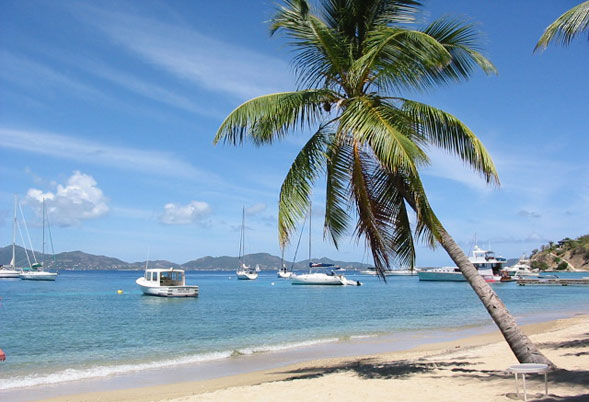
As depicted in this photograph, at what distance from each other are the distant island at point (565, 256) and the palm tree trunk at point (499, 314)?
15159 cm

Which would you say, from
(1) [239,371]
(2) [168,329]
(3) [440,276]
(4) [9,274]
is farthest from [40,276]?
(1) [239,371]

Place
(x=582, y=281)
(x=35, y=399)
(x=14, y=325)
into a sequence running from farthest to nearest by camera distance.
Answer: (x=582, y=281)
(x=14, y=325)
(x=35, y=399)

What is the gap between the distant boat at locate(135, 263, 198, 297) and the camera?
4375cm

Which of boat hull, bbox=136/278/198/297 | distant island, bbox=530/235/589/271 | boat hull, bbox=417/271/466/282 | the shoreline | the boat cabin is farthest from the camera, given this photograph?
distant island, bbox=530/235/589/271

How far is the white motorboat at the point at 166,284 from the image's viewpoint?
1722 inches

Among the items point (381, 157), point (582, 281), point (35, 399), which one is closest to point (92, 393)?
point (35, 399)

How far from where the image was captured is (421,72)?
29.6 feet

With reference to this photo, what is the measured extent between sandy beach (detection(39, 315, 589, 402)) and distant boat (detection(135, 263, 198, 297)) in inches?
1206

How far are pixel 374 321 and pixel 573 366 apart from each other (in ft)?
62.7

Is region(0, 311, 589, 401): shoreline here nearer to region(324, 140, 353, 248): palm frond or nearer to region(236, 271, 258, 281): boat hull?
region(324, 140, 353, 248): palm frond

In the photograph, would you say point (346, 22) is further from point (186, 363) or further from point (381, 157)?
point (186, 363)

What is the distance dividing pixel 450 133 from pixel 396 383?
181 inches

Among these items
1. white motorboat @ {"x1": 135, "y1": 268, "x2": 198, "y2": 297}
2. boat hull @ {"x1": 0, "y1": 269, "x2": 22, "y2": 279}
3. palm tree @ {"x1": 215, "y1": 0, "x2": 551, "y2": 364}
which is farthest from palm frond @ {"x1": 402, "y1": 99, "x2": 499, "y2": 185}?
boat hull @ {"x1": 0, "y1": 269, "x2": 22, "y2": 279}

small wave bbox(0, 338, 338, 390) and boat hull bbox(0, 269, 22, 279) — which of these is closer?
small wave bbox(0, 338, 338, 390)
